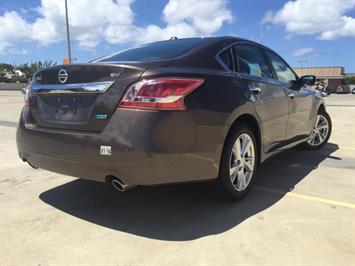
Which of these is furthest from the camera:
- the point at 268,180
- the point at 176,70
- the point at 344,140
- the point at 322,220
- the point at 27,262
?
the point at 344,140

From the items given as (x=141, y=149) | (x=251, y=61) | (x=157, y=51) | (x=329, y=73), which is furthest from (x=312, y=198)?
(x=329, y=73)

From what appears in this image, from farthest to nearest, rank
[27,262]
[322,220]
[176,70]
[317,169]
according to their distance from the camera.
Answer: [317,169]
[322,220]
[176,70]
[27,262]

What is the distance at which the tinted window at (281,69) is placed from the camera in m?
4.95

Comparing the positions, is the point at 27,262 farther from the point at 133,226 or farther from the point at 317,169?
the point at 317,169

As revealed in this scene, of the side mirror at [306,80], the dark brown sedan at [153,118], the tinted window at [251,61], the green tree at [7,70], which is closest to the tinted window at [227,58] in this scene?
the dark brown sedan at [153,118]

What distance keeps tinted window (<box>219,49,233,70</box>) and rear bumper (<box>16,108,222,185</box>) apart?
78 centimetres

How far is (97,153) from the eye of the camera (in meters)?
3.07

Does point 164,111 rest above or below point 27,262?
above

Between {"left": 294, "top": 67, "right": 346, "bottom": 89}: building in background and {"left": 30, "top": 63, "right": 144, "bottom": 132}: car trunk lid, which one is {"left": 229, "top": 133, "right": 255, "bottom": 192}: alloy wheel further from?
{"left": 294, "top": 67, "right": 346, "bottom": 89}: building in background

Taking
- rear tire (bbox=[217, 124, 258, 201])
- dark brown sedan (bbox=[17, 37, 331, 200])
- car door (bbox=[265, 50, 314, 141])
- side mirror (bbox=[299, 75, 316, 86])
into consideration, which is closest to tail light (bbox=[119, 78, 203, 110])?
dark brown sedan (bbox=[17, 37, 331, 200])

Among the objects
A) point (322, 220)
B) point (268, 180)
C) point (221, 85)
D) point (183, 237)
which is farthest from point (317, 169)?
point (183, 237)

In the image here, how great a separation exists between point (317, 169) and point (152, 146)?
10.1 ft

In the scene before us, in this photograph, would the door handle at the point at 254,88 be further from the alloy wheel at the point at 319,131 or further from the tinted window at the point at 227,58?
the alloy wheel at the point at 319,131

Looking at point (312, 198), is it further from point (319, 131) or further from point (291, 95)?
point (319, 131)
